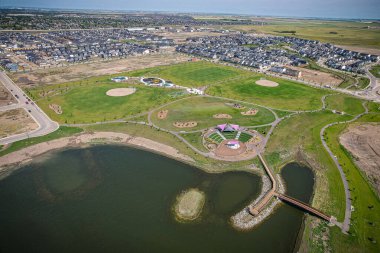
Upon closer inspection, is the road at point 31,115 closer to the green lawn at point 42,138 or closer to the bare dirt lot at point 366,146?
the green lawn at point 42,138

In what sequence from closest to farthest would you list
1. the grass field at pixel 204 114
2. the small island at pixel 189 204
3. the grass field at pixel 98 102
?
1. the small island at pixel 189 204
2. the grass field at pixel 204 114
3. the grass field at pixel 98 102

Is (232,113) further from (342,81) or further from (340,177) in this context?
(342,81)

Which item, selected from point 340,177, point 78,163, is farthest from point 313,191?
point 78,163

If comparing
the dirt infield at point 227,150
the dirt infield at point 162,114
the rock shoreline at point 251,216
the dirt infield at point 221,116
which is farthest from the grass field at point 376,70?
the rock shoreline at point 251,216

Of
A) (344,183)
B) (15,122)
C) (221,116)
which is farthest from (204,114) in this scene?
(15,122)

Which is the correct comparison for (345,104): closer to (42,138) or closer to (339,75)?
(339,75)

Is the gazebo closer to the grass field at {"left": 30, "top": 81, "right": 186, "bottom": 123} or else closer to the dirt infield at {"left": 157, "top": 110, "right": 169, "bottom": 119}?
the dirt infield at {"left": 157, "top": 110, "right": 169, "bottom": 119}
